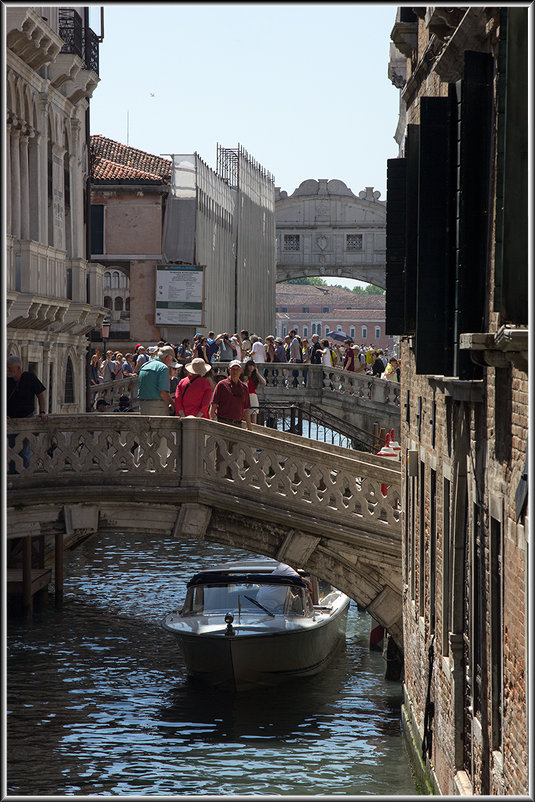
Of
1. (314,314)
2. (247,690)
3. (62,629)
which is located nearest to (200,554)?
(62,629)

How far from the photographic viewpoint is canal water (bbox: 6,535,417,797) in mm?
13875

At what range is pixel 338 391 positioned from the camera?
119 ft

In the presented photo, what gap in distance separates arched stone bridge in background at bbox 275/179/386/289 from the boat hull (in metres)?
45.1

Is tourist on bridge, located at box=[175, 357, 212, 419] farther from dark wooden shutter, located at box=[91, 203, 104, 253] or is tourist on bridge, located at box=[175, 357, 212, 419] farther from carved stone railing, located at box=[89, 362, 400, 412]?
dark wooden shutter, located at box=[91, 203, 104, 253]

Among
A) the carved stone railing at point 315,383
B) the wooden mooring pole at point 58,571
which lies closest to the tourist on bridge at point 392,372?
the carved stone railing at point 315,383

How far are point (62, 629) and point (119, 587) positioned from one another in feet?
13.7

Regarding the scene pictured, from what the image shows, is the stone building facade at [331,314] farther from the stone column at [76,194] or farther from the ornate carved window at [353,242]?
the stone column at [76,194]

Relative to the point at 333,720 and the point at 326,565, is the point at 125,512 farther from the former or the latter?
the point at 333,720

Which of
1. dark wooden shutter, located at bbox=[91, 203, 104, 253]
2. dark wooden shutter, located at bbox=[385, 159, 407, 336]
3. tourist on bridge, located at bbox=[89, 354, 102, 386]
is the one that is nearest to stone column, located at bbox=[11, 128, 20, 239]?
dark wooden shutter, located at bbox=[385, 159, 407, 336]

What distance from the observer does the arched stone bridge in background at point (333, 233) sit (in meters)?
63.1

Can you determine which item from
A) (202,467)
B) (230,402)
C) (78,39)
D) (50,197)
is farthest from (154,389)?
(78,39)

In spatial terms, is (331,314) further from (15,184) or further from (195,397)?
(195,397)

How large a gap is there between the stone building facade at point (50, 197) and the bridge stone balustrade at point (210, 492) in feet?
16.0

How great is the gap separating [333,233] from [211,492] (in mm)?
48612
